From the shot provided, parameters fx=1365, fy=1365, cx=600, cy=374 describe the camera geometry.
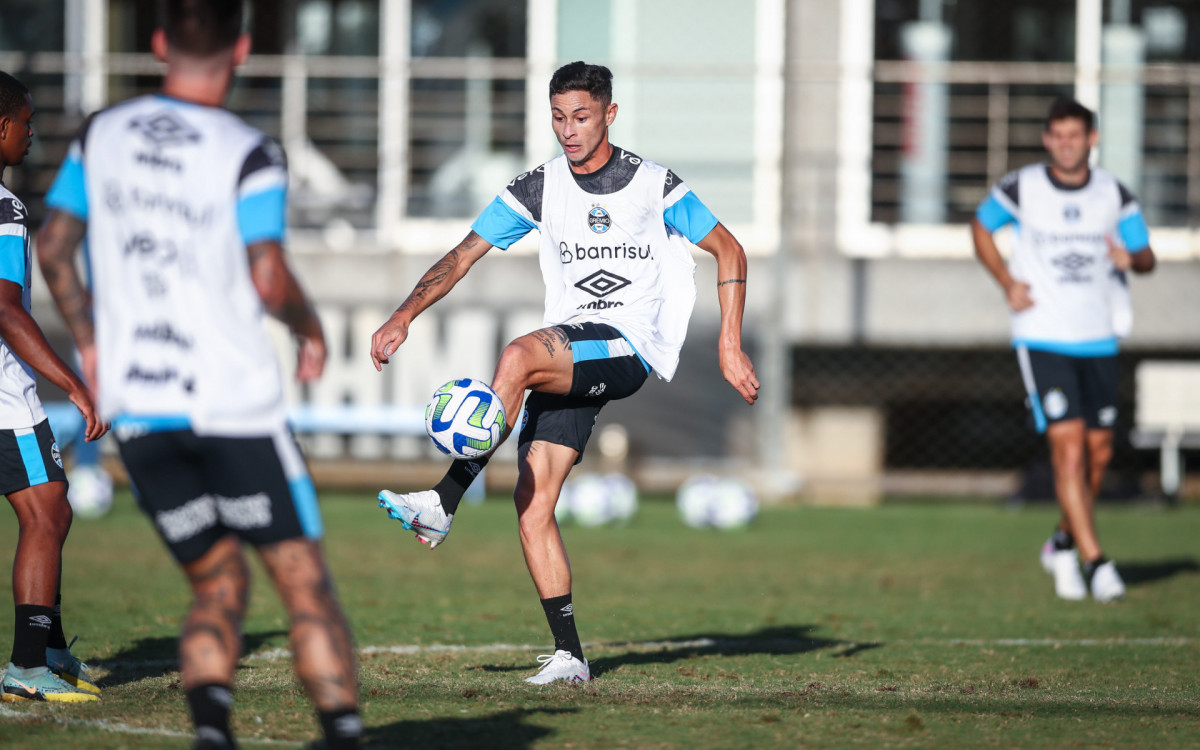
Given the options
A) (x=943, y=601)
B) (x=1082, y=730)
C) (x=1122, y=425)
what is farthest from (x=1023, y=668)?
(x=1122, y=425)

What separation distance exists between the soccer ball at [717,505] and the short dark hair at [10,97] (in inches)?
306

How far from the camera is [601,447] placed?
591 inches

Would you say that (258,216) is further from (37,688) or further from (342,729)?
(37,688)

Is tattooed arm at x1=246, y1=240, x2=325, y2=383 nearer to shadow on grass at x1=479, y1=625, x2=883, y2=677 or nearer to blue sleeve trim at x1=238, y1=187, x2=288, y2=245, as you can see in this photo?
blue sleeve trim at x1=238, y1=187, x2=288, y2=245

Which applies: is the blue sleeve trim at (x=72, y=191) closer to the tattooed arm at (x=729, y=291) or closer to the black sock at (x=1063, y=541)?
the tattooed arm at (x=729, y=291)

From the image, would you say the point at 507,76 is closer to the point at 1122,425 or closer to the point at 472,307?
the point at 472,307

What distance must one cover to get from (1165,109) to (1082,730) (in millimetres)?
12846

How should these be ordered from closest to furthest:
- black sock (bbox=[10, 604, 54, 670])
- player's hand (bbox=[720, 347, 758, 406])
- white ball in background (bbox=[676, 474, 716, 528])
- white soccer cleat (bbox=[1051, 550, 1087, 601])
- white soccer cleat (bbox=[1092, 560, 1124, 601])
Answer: black sock (bbox=[10, 604, 54, 670])
player's hand (bbox=[720, 347, 758, 406])
white soccer cleat (bbox=[1092, 560, 1124, 601])
white soccer cleat (bbox=[1051, 550, 1087, 601])
white ball in background (bbox=[676, 474, 716, 528])

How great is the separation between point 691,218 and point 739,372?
2.33 feet

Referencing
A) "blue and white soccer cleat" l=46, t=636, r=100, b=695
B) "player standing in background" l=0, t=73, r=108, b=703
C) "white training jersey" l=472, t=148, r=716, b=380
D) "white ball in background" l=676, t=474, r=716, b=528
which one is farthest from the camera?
"white ball in background" l=676, t=474, r=716, b=528

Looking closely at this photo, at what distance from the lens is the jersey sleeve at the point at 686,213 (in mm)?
5203

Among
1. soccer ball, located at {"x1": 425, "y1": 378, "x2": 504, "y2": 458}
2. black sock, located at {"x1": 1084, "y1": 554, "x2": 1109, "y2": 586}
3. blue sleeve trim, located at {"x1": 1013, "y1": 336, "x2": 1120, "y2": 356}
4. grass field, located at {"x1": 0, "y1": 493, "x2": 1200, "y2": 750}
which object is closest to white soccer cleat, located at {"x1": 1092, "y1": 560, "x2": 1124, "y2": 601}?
black sock, located at {"x1": 1084, "y1": 554, "x2": 1109, "y2": 586}

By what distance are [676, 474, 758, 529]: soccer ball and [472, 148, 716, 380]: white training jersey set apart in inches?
255

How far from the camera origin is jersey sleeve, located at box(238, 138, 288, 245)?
3.17m
